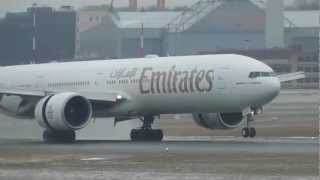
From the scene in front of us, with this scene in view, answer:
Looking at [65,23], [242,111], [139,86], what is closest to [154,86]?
[139,86]

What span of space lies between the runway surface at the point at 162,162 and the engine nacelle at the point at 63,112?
4646mm

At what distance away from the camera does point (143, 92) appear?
169ft

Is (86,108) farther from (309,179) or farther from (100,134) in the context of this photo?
(309,179)

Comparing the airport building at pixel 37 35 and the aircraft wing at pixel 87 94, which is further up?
the airport building at pixel 37 35

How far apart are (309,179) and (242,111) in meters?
24.7

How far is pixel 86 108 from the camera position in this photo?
164ft

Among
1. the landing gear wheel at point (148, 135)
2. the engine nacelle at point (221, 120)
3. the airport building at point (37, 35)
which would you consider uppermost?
the airport building at point (37, 35)

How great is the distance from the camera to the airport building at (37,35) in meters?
127

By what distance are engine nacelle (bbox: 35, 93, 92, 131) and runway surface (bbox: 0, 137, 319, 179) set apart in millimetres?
4646

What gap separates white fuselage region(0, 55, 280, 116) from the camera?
48.2 m

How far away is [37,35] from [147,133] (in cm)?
9636

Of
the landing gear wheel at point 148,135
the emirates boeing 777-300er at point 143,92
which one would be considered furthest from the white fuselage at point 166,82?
the landing gear wheel at point 148,135

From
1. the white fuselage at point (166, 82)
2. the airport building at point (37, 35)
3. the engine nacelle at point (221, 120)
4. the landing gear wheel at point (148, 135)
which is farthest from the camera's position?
the airport building at point (37, 35)

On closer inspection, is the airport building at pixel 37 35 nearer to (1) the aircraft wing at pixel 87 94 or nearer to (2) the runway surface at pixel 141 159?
(2) the runway surface at pixel 141 159
